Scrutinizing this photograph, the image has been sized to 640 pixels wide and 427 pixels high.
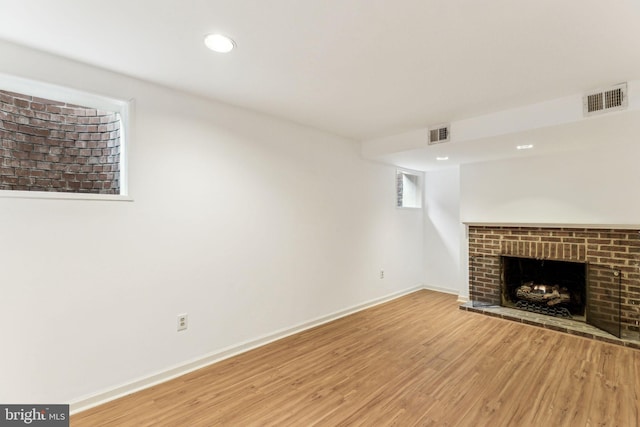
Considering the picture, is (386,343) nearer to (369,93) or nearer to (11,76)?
(369,93)

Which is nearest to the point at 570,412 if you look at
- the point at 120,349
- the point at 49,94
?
the point at 120,349

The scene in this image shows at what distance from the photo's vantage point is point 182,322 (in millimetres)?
2566

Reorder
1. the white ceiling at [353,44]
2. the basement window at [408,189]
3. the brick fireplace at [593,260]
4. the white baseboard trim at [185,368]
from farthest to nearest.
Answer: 1. the basement window at [408,189]
2. the brick fireplace at [593,260]
3. the white baseboard trim at [185,368]
4. the white ceiling at [353,44]

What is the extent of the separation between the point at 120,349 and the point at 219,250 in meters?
1.05

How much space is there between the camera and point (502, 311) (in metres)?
4.09

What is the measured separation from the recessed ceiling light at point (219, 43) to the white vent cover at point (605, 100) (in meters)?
2.88

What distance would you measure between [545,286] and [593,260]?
69cm

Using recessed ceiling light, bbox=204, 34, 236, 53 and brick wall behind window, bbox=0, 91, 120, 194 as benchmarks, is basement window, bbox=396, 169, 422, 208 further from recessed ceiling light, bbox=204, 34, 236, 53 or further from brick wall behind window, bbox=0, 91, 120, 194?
brick wall behind window, bbox=0, 91, 120, 194

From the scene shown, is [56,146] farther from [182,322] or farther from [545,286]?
[545,286]

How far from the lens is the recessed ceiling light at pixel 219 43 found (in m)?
1.79

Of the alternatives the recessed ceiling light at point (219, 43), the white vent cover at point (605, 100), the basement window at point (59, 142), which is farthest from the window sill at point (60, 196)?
the white vent cover at point (605, 100)

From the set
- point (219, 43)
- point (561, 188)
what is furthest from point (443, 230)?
point (219, 43)

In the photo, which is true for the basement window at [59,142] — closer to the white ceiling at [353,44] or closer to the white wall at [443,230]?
the white ceiling at [353,44]

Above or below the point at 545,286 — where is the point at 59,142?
above
